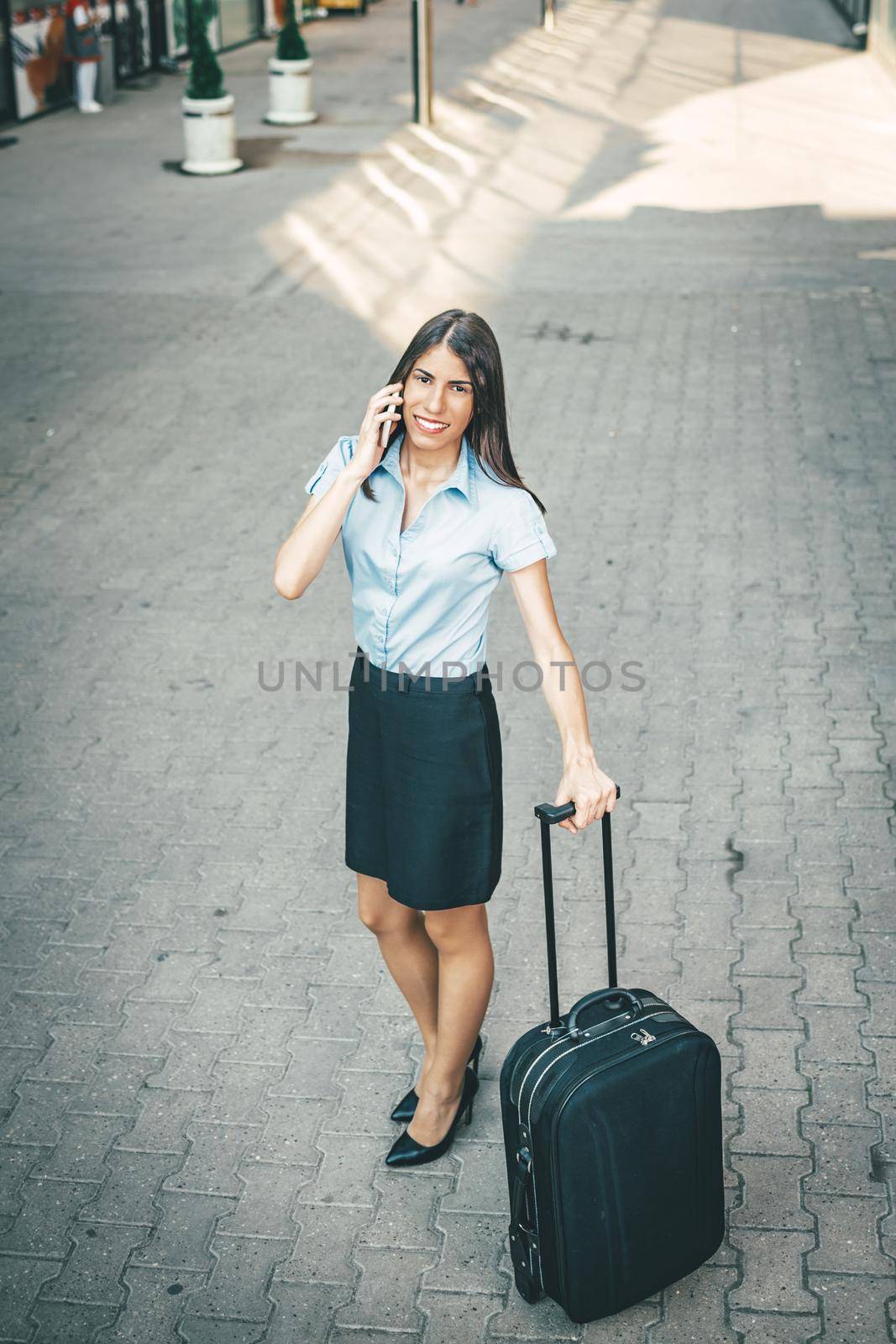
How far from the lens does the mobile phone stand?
10.2 feet

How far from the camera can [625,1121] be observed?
299cm

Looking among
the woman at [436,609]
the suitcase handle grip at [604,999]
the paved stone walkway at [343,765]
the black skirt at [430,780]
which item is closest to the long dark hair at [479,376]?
the woman at [436,609]

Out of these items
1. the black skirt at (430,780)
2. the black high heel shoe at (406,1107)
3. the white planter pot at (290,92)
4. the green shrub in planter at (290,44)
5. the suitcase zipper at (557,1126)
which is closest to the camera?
the suitcase zipper at (557,1126)

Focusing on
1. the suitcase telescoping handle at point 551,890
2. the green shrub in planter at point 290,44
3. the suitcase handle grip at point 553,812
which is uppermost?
the green shrub in planter at point 290,44

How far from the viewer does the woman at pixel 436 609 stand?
3.14 metres

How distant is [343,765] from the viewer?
5512 mm

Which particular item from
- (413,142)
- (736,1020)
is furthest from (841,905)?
(413,142)

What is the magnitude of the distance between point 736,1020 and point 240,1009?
4.84ft

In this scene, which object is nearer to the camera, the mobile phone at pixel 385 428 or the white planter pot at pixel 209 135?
the mobile phone at pixel 385 428

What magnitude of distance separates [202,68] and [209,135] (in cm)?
73

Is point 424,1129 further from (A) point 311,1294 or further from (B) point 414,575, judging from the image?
(B) point 414,575

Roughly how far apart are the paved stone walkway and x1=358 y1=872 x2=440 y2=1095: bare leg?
38 cm

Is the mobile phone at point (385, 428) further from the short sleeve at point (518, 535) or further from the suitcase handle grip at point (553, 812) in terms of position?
the suitcase handle grip at point (553, 812)

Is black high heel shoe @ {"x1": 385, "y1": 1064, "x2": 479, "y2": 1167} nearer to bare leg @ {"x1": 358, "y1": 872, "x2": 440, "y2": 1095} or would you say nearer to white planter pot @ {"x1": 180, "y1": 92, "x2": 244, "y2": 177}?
bare leg @ {"x1": 358, "y1": 872, "x2": 440, "y2": 1095}
